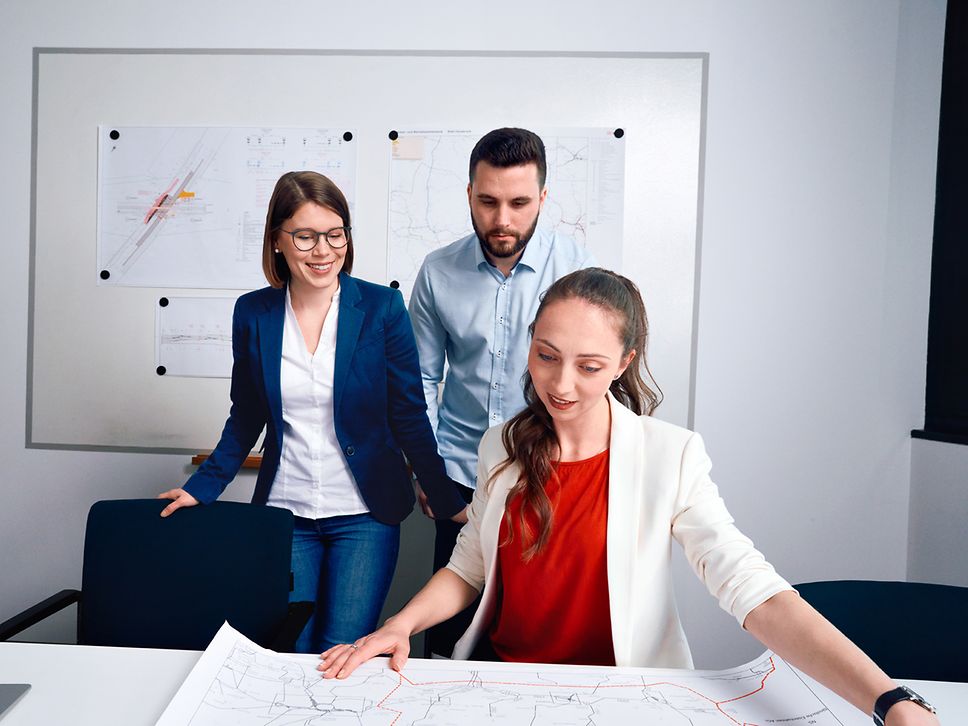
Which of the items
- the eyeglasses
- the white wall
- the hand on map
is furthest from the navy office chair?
the white wall

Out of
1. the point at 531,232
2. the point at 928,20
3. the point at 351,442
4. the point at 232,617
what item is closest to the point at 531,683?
the point at 232,617

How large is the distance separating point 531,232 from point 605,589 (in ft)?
Result: 3.65

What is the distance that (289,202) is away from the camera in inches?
69.9

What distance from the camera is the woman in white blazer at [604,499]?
3.78 feet

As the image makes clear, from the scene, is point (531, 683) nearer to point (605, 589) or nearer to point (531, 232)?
point (605, 589)

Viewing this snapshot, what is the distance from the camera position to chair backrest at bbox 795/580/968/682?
3.92 feet

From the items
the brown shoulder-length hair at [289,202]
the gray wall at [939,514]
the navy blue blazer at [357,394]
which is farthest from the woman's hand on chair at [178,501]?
the gray wall at [939,514]

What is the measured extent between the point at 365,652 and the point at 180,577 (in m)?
0.70

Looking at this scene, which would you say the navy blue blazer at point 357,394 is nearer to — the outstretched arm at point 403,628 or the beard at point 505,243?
the beard at point 505,243

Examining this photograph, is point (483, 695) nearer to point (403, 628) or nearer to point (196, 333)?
point (403, 628)

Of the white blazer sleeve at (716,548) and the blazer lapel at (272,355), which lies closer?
the white blazer sleeve at (716,548)

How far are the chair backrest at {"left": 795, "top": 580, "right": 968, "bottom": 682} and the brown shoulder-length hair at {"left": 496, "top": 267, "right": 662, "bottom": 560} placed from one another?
0.52 m

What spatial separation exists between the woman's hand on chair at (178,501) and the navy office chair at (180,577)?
0.01 m

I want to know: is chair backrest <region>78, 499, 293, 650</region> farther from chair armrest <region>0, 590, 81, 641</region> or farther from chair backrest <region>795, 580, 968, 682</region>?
chair backrest <region>795, 580, 968, 682</region>
